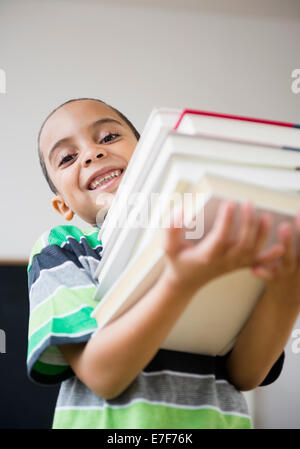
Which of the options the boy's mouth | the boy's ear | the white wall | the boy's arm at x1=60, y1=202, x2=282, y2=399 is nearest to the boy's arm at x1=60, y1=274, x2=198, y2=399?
the boy's arm at x1=60, y1=202, x2=282, y2=399

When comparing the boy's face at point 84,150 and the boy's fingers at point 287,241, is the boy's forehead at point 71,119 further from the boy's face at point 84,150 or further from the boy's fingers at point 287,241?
the boy's fingers at point 287,241

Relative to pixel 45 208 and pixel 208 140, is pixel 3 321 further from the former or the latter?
pixel 208 140

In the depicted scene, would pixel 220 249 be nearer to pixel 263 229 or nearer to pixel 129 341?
pixel 263 229

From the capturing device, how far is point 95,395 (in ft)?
2.01

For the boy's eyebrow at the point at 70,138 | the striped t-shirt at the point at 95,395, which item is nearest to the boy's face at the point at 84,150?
the boy's eyebrow at the point at 70,138

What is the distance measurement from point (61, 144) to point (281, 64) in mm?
1015

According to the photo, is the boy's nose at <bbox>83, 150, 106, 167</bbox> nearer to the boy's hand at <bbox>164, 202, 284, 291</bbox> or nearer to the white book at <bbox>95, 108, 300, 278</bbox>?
the white book at <bbox>95, 108, 300, 278</bbox>

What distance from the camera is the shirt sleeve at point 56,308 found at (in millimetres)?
578

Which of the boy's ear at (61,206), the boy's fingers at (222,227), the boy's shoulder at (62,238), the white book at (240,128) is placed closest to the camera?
the boy's fingers at (222,227)

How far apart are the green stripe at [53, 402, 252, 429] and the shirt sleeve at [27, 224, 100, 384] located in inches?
2.1

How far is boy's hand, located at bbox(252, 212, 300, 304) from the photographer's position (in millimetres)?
440

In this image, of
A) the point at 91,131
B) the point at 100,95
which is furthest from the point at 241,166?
the point at 100,95

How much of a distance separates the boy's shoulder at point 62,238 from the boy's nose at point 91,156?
13 cm

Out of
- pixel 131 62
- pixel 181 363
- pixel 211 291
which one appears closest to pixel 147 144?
pixel 211 291
